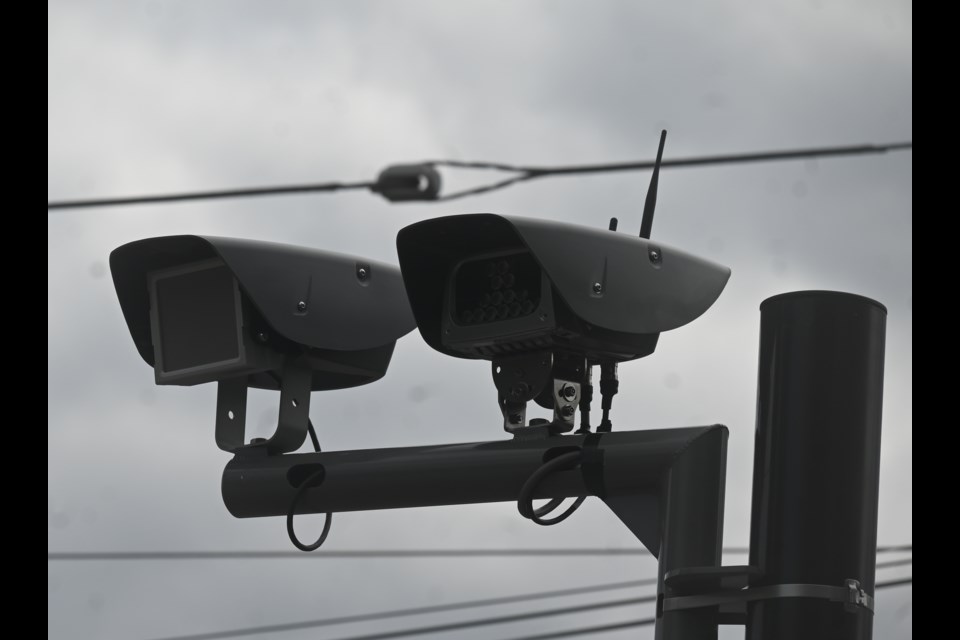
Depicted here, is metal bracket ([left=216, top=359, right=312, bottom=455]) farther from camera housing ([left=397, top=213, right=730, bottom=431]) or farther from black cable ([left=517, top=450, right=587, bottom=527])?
black cable ([left=517, top=450, right=587, bottom=527])

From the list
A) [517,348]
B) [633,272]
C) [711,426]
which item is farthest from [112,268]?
[711,426]

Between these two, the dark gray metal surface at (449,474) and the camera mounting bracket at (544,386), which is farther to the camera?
the camera mounting bracket at (544,386)

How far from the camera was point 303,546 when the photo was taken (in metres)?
4.53

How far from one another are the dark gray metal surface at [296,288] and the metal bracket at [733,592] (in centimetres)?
140

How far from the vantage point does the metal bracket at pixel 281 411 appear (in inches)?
189

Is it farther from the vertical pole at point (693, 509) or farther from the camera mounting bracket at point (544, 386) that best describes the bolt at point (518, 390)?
the vertical pole at point (693, 509)

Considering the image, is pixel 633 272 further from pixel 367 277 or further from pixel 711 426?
pixel 367 277

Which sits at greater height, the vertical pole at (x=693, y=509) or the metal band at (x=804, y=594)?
the vertical pole at (x=693, y=509)

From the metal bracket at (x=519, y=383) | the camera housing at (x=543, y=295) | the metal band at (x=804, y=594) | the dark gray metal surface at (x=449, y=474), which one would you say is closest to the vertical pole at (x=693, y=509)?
the dark gray metal surface at (x=449, y=474)

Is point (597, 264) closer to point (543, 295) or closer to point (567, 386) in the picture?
point (543, 295)

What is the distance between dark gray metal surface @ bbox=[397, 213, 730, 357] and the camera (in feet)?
13.4

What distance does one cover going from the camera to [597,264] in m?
4.11

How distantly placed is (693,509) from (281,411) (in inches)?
56.1

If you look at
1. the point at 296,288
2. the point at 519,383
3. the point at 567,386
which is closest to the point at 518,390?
the point at 519,383
